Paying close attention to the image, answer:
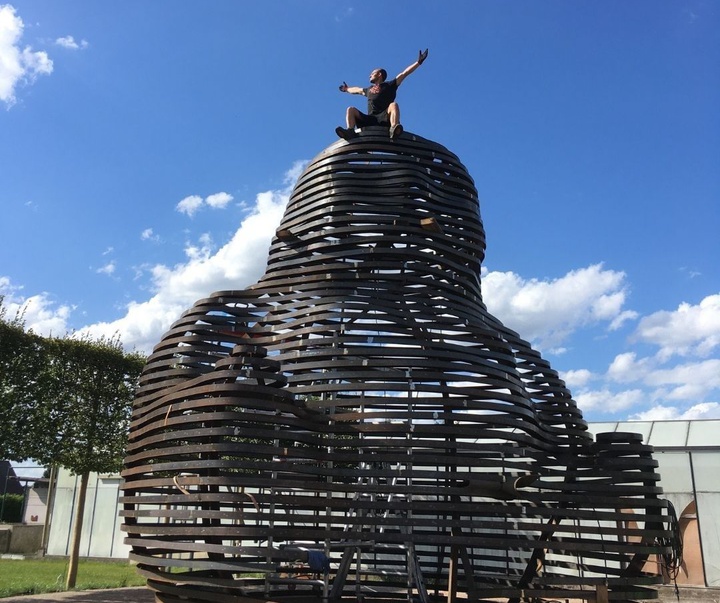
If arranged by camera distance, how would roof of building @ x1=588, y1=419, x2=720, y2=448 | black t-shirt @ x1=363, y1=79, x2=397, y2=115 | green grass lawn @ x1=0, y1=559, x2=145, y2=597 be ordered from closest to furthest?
black t-shirt @ x1=363, y1=79, x2=397, y2=115 → green grass lawn @ x1=0, y1=559, x2=145, y2=597 → roof of building @ x1=588, y1=419, x2=720, y2=448

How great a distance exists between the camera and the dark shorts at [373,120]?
11172 millimetres

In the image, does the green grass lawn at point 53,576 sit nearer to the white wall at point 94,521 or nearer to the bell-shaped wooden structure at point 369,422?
the white wall at point 94,521

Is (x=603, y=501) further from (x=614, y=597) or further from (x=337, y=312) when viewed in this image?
(x=337, y=312)

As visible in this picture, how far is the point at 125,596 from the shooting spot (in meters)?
15.4

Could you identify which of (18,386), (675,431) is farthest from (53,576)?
(675,431)

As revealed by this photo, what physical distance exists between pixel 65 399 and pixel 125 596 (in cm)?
518

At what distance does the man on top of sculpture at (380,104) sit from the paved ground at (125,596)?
11.0 m

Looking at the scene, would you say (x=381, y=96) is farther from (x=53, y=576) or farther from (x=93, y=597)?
(x=53, y=576)

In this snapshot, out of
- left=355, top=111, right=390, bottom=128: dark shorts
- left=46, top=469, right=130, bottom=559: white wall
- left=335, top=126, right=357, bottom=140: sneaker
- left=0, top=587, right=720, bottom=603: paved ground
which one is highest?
left=355, top=111, right=390, bottom=128: dark shorts

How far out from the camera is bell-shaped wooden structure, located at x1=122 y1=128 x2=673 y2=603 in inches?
275

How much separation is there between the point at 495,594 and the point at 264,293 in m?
4.77

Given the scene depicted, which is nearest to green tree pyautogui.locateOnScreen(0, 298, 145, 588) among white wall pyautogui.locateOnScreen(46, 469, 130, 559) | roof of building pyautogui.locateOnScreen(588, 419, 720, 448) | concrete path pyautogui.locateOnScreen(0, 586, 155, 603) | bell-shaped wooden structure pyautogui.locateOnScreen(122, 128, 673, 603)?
concrete path pyautogui.locateOnScreen(0, 586, 155, 603)

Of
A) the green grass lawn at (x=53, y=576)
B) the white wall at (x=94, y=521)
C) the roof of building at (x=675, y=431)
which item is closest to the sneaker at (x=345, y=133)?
the green grass lawn at (x=53, y=576)

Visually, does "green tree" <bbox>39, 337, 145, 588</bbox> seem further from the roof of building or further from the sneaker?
the roof of building
